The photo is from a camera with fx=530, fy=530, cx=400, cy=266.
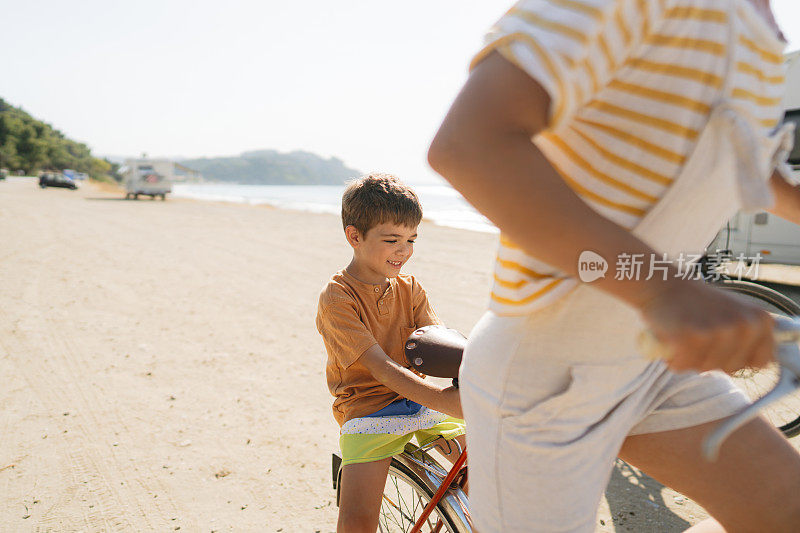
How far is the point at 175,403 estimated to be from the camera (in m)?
4.21

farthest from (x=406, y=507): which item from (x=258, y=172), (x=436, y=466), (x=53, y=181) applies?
(x=258, y=172)

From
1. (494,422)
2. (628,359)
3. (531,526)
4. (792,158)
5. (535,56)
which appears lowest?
(531,526)

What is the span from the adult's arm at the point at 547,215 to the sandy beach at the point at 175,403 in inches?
100

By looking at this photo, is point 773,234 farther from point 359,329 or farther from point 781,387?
point 781,387

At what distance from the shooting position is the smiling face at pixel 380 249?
2072 mm

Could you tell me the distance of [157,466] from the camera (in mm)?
3369

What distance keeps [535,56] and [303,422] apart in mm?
3694

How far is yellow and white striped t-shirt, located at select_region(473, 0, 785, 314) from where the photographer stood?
744 millimetres

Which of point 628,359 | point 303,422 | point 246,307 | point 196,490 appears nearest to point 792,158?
point 303,422

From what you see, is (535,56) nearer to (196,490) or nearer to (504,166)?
(504,166)

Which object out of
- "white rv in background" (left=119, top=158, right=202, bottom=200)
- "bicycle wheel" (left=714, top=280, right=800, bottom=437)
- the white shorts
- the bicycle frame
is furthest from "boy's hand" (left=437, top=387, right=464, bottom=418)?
"white rv in background" (left=119, top=158, right=202, bottom=200)

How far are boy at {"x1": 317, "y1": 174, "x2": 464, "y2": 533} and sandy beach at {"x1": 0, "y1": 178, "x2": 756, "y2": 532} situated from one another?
122 cm

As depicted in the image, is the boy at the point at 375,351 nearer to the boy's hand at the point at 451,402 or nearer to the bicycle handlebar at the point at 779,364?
the boy's hand at the point at 451,402

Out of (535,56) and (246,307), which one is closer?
(535,56)
